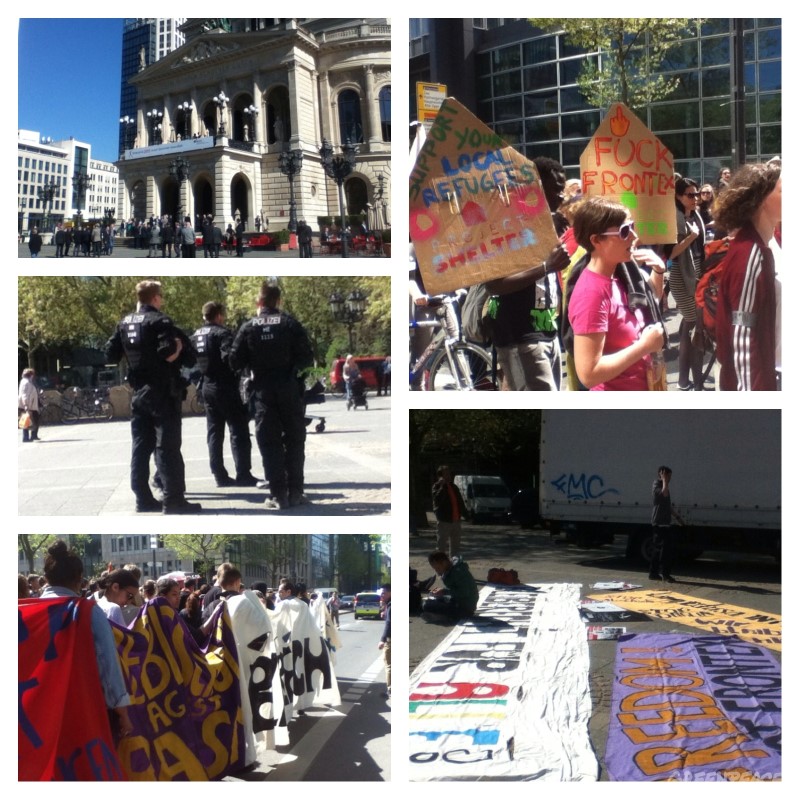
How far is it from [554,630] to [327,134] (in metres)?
1.94

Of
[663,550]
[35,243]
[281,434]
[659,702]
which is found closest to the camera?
[659,702]

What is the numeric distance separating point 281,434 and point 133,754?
3.79 feet

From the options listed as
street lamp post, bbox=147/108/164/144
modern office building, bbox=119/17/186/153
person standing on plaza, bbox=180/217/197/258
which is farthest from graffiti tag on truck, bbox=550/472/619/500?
modern office building, bbox=119/17/186/153

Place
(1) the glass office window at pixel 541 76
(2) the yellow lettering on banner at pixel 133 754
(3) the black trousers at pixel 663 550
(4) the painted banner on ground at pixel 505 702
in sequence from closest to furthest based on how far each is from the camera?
(2) the yellow lettering on banner at pixel 133 754 < (4) the painted banner on ground at pixel 505 702 < (1) the glass office window at pixel 541 76 < (3) the black trousers at pixel 663 550

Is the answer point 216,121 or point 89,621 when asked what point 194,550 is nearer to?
point 89,621

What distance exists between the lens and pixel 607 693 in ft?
11.2

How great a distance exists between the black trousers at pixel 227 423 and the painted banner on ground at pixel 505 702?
3.13 ft

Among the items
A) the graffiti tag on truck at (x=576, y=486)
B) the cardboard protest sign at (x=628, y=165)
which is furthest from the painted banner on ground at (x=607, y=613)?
the cardboard protest sign at (x=628, y=165)

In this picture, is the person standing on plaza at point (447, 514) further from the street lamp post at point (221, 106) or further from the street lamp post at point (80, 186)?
the street lamp post at point (80, 186)

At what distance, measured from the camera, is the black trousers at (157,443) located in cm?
351

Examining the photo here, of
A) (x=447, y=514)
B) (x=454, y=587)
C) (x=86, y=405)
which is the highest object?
(x=86, y=405)

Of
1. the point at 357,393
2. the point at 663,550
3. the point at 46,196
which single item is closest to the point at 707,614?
the point at 663,550

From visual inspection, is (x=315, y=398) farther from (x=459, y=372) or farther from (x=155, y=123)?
(x=155, y=123)

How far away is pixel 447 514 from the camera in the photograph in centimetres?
357
